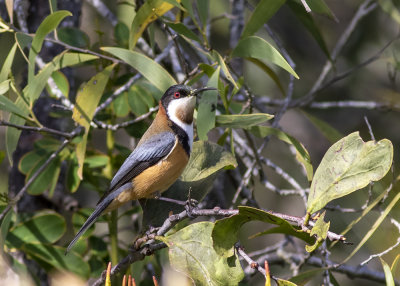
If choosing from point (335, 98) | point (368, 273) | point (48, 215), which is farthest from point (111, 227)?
point (335, 98)

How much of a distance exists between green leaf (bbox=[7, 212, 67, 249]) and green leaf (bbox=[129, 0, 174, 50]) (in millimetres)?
1018

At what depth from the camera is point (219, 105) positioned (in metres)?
3.37

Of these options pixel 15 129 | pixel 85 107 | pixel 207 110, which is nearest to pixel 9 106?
pixel 15 129

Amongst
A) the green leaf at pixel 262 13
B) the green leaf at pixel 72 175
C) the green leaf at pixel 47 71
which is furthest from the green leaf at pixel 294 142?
the green leaf at pixel 72 175

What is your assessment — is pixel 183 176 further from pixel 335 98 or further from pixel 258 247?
pixel 335 98

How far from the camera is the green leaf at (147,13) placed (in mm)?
2934

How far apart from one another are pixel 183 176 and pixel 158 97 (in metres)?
0.78

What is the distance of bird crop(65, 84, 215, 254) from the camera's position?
9.89ft

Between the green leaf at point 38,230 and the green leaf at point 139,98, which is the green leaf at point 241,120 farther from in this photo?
the green leaf at point 38,230

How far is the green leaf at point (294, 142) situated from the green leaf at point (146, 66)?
0.50 m

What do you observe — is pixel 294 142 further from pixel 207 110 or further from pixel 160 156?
pixel 160 156

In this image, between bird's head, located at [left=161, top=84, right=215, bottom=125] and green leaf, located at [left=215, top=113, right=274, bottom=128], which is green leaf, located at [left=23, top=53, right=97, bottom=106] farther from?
green leaf, located at [left=215, top=113, right=274, bottom=128]

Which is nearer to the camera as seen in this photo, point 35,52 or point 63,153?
point 35,52

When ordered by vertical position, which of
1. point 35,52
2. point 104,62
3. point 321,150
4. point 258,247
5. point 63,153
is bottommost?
point 258,247
